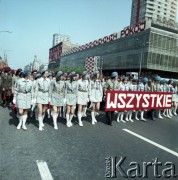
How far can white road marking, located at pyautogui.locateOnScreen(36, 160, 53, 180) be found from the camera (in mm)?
4094

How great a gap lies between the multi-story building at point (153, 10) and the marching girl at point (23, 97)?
371 ft

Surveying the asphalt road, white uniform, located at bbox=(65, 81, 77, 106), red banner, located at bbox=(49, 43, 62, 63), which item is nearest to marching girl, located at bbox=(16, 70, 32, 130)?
the asphalt road

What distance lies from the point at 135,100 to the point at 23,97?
5.07m

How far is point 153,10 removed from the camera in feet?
370

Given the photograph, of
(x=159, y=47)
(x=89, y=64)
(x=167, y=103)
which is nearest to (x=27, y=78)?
(x=167, y=103)

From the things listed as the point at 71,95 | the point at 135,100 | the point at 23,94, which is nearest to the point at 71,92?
the point at 71,95

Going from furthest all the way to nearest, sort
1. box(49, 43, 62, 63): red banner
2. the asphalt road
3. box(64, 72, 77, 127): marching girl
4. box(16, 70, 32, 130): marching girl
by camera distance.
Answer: box(49, 43, 62, 63): red banner < box(64, 72, 77, 127): marching girl < box(16, 70, 32, 130): marching girl < the asphalt road

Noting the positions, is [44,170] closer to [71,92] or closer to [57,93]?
[57,93]

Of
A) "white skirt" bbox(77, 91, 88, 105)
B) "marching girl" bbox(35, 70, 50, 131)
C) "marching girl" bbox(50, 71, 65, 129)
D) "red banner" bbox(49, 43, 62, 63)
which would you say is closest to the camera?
"marching girl" bbox(35, 70, 50, 131)

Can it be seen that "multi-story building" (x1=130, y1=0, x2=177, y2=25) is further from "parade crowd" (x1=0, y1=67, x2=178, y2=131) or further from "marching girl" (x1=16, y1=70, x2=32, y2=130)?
"marching girl" (x1=16, y1=70, x2=32, y2=130)

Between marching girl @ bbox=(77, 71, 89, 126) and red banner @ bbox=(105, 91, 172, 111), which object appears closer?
marching girl @ bbox=(77, 71, 89, 126)

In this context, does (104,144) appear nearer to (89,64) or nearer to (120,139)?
(120,139)

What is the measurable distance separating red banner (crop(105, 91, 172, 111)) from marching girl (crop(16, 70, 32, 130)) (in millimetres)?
3163

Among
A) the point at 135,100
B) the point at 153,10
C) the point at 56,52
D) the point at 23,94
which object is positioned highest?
the point at 153,10
